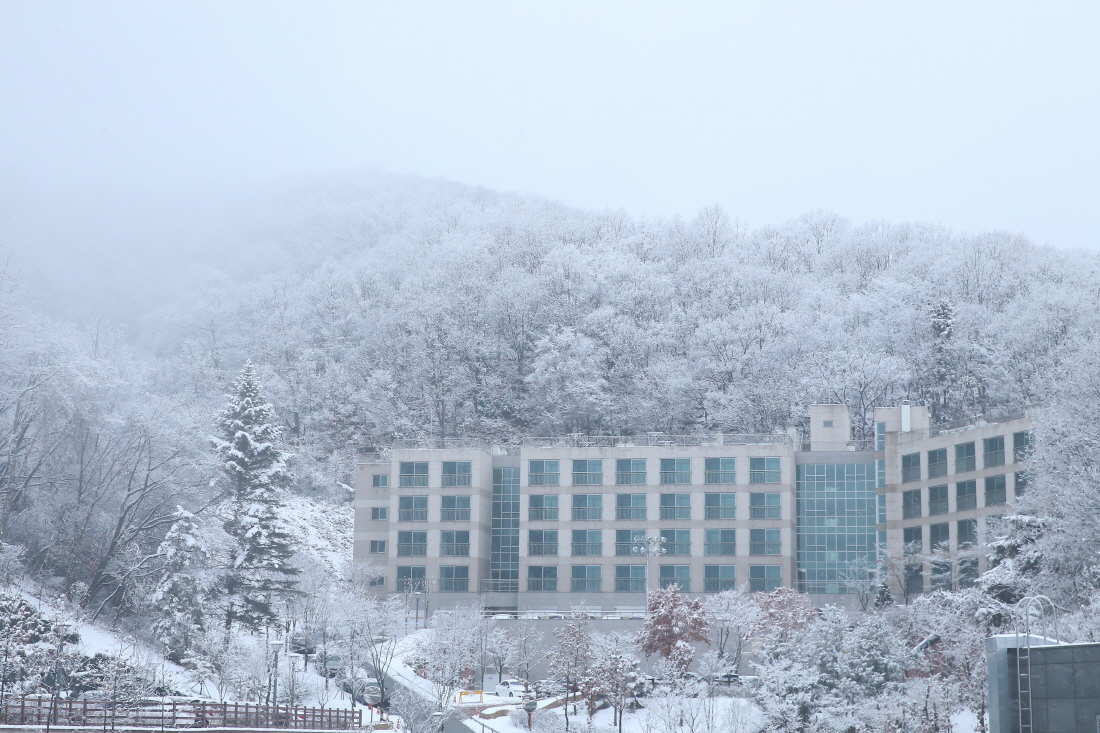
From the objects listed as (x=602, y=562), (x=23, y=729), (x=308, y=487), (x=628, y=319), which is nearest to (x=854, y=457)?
(x=602, y=562)

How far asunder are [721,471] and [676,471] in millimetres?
3150

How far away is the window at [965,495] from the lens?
82.6 m

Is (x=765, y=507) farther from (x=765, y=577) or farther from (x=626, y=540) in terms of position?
(x=626, y=540)

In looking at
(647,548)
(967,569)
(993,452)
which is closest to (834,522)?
(967,569)

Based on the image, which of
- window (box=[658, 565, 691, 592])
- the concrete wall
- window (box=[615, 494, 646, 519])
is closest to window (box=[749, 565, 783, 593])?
window (box=[658, 565, 691, 592])

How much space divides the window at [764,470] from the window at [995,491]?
14.6 meters

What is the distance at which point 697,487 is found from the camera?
90.6 meters

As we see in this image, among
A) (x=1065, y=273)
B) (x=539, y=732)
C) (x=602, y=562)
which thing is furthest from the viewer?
(x=1065, y=273)

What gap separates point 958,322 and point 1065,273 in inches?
655

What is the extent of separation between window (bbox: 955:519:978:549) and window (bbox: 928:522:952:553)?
743 mm

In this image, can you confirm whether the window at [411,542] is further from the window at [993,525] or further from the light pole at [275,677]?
the window at [993,525]

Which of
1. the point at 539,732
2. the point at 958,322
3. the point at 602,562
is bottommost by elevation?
the point at 539,732

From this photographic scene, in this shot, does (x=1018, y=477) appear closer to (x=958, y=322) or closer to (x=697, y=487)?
(x=697, y=487)

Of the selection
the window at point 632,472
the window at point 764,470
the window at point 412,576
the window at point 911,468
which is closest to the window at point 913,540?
the window at point 911,468
